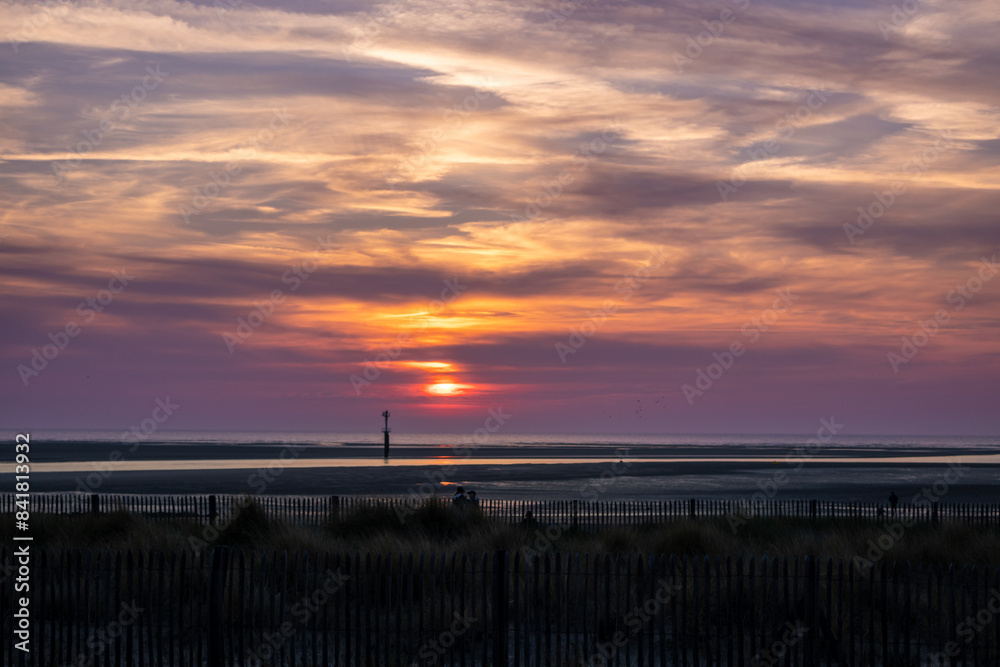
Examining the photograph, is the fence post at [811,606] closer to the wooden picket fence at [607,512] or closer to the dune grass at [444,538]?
the dune grass at [444,538]

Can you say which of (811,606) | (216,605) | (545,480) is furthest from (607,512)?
(545,480)

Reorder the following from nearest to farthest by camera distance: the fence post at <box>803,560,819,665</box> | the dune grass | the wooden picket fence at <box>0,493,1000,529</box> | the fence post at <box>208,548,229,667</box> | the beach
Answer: the fence post at <box>803,560,819,665</box> → the fence post at <box>208,548,229,667</box> → the dune grass → the wooden picket fence at <box>0,493,1000,529</box> → the beach

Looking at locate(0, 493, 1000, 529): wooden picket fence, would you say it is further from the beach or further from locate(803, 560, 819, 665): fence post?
locate(803, 560, 819, 665): fence post

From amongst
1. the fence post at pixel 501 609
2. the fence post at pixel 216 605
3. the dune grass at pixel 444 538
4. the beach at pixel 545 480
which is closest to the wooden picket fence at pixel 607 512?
the dune grass at pixel 444 538

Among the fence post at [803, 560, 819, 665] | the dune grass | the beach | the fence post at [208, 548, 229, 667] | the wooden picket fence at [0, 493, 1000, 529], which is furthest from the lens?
the beach

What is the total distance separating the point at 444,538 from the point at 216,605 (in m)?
7.45

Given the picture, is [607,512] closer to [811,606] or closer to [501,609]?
[811,606]

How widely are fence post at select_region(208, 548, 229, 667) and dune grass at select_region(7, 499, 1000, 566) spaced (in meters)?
3.24

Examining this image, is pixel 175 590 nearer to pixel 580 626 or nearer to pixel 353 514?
pixel 580 626

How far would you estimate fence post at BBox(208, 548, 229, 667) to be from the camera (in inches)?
479

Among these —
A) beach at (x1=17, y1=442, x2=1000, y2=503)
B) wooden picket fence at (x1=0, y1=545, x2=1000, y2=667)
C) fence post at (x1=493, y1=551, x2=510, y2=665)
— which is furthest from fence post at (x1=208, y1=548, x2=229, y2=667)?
beach at (x1=17, y1=442, x2=1000, y2=503)

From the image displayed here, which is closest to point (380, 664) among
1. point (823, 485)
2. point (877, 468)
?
point (823, 485)

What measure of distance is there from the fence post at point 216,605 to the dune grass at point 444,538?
3.24m

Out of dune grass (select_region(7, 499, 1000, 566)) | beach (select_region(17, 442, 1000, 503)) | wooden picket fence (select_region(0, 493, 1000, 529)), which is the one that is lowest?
beach (select_region(17, 442, 1000, 503))
